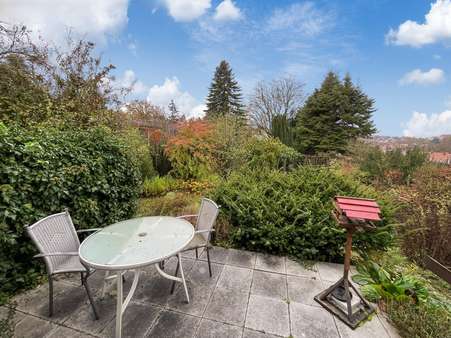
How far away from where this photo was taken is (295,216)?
8.60 ft

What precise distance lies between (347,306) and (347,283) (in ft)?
0.59

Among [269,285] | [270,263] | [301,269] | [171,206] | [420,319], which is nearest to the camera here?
[420,319]

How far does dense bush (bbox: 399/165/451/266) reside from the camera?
274 cm

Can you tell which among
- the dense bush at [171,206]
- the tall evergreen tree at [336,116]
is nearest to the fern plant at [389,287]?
the dense bush at [171,206]

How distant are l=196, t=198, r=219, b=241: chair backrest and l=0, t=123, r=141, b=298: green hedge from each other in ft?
4.97

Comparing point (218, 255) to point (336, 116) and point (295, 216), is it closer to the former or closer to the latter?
point (295, 216)

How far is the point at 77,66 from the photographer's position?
4.53 m

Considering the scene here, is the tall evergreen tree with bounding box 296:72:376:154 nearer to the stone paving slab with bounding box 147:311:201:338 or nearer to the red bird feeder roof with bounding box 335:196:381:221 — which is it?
the red bird feeder roof with bounding box 335:196:381:221

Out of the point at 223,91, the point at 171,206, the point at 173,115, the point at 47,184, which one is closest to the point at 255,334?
the point at 47,184

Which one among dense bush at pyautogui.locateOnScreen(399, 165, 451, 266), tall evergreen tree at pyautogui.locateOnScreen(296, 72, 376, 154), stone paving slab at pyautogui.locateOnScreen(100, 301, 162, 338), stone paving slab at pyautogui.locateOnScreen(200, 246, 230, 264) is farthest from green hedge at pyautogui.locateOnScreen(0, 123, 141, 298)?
tall evergreen tree at pyautogui.locateOnScreen(296, 72, 376, 154)

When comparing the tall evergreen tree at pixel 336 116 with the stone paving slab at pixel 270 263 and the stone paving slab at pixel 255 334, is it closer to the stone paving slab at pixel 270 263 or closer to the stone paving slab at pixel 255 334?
the stone paving slab at pixel 270 263

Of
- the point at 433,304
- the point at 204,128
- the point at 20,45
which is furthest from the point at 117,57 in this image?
the point at 433,304

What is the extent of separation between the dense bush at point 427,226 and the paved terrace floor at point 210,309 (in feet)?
5.40

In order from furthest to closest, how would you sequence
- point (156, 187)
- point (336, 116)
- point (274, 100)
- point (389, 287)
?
point (274, 100), point (336, 116), point (156, 187), point (389, 287)
